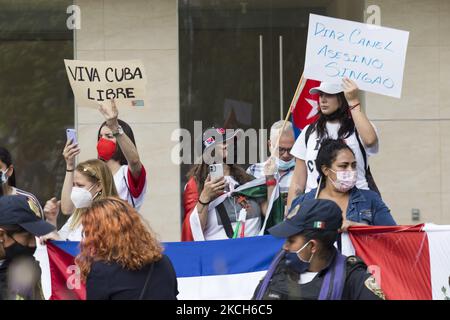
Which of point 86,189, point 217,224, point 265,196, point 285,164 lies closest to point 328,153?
point 265,196

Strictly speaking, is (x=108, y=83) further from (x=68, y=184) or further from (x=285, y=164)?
(x=285, y=164)

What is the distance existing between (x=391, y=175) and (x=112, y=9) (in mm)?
3437

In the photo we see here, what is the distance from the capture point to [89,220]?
5371 millimetres

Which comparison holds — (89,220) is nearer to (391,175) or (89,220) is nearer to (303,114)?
(303,114)

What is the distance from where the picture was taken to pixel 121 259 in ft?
17.0

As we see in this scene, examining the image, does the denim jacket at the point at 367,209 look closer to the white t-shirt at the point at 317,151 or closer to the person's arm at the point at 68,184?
the white t-shirt at the point at 317,151

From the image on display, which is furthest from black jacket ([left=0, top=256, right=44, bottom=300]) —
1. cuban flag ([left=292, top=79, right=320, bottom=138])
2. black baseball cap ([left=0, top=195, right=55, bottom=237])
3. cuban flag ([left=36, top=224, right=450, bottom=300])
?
cuban flag ([left=292, top=79, right=320, bottom=138])

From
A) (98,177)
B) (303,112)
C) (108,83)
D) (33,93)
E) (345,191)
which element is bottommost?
(345,191)

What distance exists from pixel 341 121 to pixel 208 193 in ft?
3.57

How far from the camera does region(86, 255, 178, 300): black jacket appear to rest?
5164 millimetres

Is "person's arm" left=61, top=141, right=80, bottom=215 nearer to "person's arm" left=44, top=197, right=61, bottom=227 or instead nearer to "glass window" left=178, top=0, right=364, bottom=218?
"person's arm" left=44, top=197, right=61, bottom=227

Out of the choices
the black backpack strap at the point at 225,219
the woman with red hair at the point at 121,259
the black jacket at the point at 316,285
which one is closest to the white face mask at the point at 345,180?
the black backpack strap at the point at 225,219

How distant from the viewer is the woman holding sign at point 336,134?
7.47 meters
